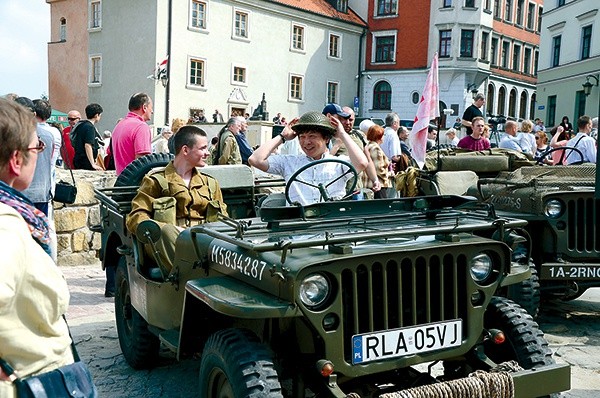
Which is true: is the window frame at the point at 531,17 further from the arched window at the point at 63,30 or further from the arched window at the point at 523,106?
the arched window at the point at 63,30

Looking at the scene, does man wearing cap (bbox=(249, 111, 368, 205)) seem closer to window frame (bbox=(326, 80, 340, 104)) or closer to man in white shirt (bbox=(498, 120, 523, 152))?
man in white shirt (bbox=(498, 120, 523, 152))

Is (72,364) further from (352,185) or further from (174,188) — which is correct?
(174,188)

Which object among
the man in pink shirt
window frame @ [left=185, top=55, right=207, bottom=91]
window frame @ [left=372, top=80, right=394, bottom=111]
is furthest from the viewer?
window frame @ [left=372, top=80, right=394, bottom=111]

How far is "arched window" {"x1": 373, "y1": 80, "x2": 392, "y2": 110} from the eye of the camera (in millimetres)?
48875

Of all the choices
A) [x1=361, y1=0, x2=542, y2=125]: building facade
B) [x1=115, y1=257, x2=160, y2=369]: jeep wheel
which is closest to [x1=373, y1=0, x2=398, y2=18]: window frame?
[x1=361, y1=0, x2=542, y2=125]: building facade

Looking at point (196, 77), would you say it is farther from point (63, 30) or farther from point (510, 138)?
point (510, 138)

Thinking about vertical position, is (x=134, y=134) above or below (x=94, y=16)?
below

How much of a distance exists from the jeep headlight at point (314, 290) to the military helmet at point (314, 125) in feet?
6.67

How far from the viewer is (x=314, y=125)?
195 inches

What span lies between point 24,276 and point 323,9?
46037 mm

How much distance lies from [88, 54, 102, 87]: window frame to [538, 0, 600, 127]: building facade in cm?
2499

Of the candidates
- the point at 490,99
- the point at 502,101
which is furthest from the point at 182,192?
the point at 502,101

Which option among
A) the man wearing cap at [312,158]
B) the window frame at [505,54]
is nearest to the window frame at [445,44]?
the window frame at [505,54]

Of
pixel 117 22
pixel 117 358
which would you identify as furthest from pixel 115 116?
pixel 117 358
